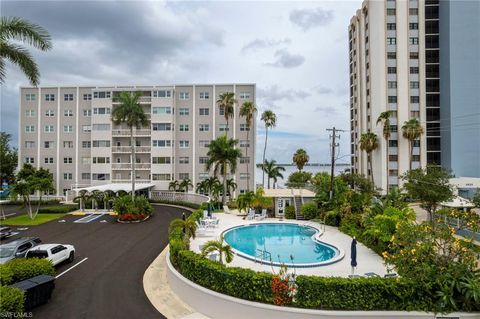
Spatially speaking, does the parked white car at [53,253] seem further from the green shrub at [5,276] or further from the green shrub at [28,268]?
the green shrub at [5,276]

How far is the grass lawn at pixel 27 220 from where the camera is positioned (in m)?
30.9

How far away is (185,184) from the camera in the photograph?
151 feet

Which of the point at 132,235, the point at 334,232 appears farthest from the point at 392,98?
the point at 132,235

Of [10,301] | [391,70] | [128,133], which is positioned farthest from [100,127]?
[391,70]

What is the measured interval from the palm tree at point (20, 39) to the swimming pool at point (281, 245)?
54.3 feet

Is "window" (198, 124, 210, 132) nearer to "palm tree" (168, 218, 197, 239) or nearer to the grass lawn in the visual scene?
the grass lawn

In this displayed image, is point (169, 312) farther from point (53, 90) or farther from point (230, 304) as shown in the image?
point (53, 90)

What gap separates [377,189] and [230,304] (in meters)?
43.8

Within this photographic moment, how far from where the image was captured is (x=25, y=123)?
5144 cm

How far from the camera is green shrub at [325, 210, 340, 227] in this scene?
89.3 ft

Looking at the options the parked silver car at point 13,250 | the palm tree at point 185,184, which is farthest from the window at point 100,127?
the parked silver car at point 13,250

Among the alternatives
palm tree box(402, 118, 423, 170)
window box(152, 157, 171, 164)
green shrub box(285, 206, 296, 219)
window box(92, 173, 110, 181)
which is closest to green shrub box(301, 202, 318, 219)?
green shrub box(285, 206, 296, 219)

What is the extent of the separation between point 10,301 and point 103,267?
7159mm

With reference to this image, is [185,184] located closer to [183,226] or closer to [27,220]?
[27,220]
